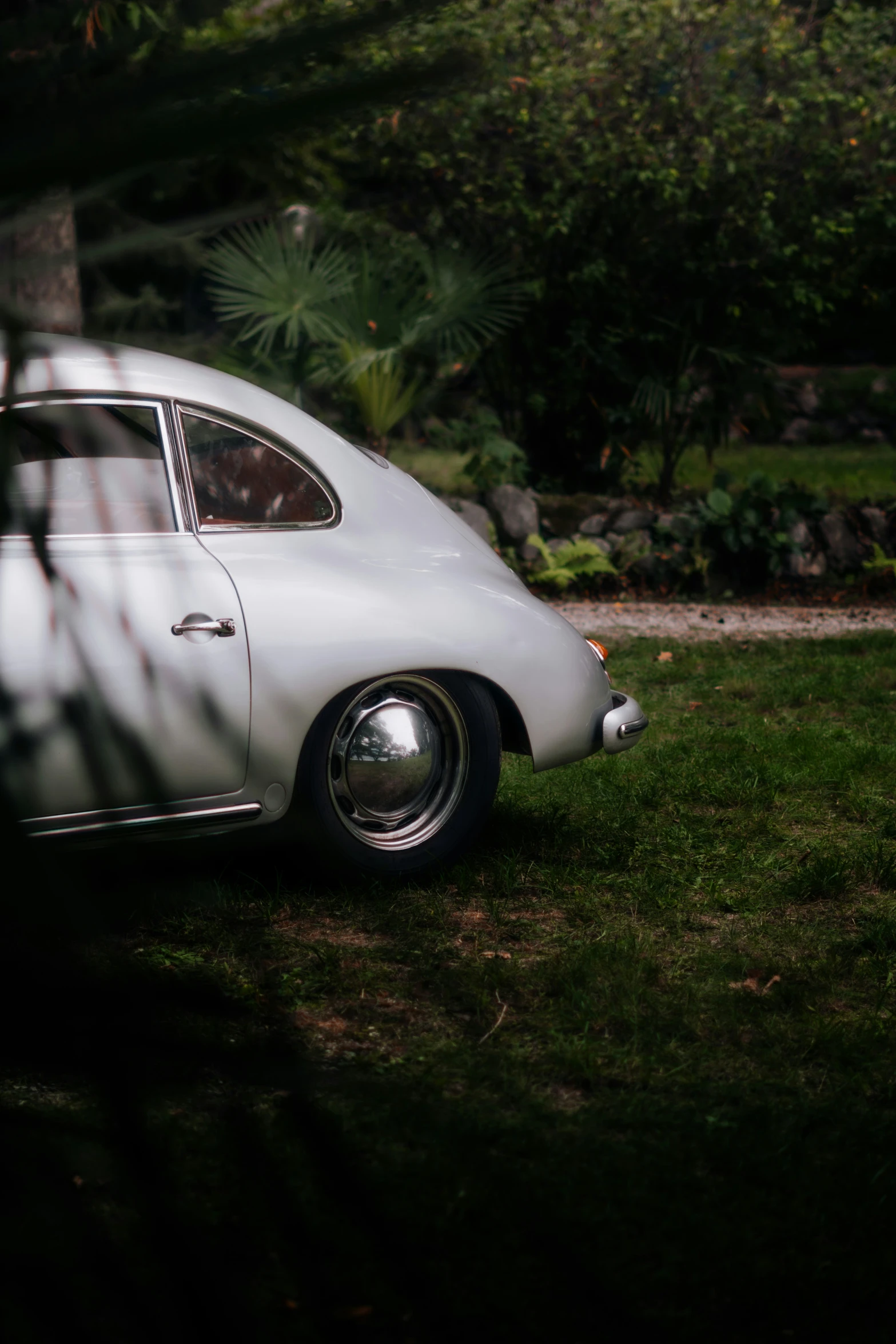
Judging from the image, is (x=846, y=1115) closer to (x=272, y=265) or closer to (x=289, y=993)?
(x=289, y=993)

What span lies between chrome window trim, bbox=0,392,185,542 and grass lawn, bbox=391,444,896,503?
6903 mm

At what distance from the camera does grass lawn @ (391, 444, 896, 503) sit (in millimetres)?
10508

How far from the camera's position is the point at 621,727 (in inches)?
147

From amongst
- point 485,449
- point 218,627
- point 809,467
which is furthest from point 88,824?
point 809,467

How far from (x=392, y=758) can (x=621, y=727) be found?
2.41 feet

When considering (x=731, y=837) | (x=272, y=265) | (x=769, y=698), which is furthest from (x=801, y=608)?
(x=731, y=837)

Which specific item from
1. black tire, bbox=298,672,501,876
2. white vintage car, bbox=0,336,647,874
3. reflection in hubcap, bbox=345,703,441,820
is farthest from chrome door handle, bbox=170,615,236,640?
reflection in hubcap, bbox=345,703,441,820

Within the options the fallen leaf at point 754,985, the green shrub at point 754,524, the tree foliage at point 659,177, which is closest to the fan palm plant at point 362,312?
the tree foliage at point 659,177

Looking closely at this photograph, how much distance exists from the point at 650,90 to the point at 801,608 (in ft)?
14.3

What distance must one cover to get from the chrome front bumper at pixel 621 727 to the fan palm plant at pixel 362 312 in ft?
15.3

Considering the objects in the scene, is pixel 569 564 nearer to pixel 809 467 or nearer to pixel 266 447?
pixel 809 467

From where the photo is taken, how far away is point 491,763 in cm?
361

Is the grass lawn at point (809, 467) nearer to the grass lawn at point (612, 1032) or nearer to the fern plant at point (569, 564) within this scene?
the fern plant at point (569, 564)

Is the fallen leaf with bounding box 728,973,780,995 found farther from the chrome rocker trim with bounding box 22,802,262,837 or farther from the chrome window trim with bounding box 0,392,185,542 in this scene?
the chrome window trim with bounding box 0,392,185,542
